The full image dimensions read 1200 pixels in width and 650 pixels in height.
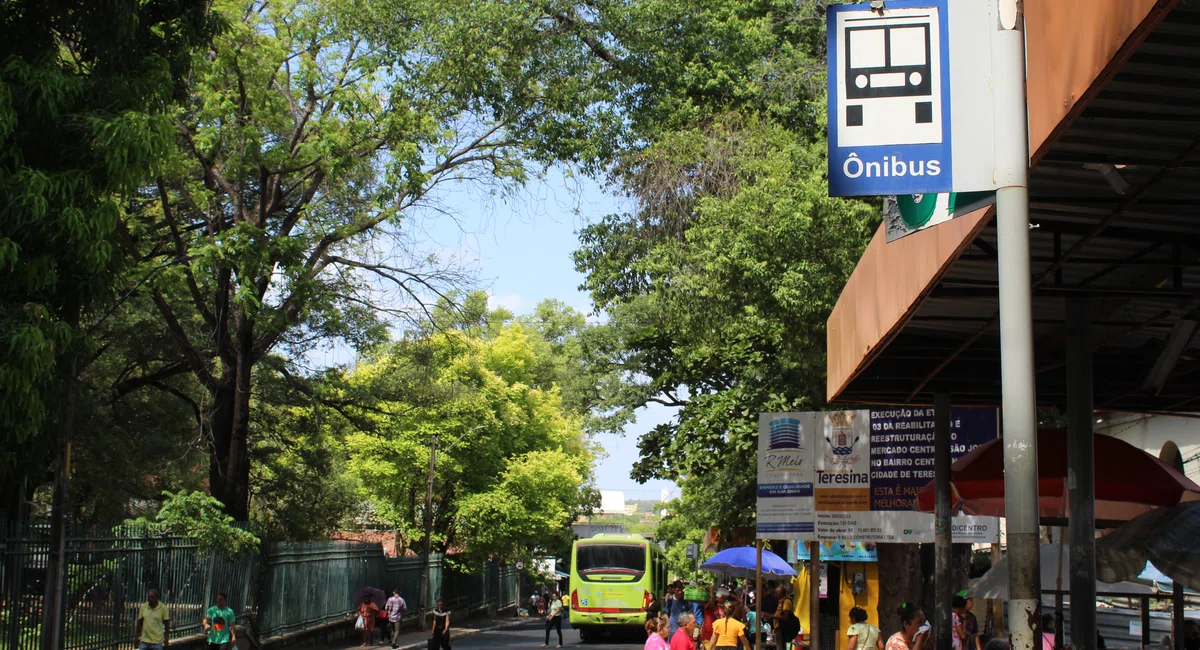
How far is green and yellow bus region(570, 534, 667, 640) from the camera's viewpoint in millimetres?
38469

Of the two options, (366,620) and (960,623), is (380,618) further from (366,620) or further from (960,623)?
(960,623)

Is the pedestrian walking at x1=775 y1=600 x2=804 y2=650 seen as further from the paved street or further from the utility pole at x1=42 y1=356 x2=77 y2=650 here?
the utility pole at x1=42 y1=356 x2=77 y2=650

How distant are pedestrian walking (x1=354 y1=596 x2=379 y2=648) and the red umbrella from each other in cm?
2134

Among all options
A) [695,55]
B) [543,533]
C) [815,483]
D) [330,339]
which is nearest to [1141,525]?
[815,483]

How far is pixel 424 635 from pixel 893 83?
34.1 m

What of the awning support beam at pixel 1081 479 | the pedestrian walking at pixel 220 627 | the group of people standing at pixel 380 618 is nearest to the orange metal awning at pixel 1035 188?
the awning support beam at pixel 1081 479

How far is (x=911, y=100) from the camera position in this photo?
5891 millimetres

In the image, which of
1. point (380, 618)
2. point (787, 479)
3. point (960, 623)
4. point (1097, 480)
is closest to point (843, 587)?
point (960, 623)

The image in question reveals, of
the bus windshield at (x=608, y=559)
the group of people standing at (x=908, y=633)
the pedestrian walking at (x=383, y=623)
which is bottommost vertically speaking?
the pedestrian walking at (x=383, y=623)

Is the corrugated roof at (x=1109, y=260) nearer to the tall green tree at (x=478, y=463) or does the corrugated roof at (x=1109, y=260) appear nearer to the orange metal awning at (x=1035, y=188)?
the orange metal awning at (x=1035, y=188)

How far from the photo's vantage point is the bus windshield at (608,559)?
3875 centimetres

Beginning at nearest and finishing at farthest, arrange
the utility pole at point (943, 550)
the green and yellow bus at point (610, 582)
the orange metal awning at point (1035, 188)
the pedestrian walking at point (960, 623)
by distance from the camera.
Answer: the orange metal awning at point (1035, 188)
the utility pole at point (943, 550)
the pedestrian walking at point (960, 623)
the green and yellow bus at point (610, 582)

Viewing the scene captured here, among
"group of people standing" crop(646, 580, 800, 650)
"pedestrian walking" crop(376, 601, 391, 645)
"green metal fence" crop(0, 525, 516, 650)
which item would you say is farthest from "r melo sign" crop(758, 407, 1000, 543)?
"pedestrian walking" crop(376, 601, 391, 645)

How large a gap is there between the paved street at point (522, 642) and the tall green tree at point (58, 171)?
2144cm
